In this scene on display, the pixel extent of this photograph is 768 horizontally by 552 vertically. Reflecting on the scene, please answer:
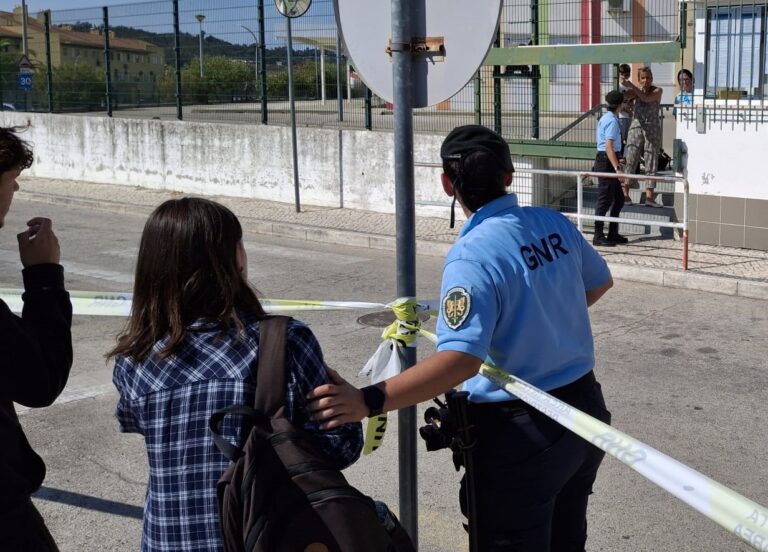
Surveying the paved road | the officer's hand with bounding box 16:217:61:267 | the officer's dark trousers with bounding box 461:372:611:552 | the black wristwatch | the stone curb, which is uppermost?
the officer's hand with bounding box 16:217:61:267

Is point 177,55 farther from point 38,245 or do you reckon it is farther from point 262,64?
point 38,245

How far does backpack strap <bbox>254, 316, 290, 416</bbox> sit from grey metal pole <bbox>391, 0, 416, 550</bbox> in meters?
0.95

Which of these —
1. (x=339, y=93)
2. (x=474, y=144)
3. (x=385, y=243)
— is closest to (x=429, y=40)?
(x=474, y=144)

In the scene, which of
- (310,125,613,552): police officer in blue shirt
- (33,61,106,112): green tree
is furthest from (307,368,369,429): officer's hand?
(33,61,106,112): green tree

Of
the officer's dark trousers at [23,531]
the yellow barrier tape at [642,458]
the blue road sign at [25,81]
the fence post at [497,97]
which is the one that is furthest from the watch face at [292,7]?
the officer's dark trousers at [23,531]

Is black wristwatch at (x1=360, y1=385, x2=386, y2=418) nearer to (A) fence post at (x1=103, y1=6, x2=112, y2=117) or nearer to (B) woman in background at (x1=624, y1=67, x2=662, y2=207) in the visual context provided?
(B) woman in background at (x1=624, y1=67, x2=662, y2=207)

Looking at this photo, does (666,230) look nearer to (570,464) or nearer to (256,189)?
(256,189)

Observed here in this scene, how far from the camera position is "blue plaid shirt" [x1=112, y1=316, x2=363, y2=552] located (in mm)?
2281

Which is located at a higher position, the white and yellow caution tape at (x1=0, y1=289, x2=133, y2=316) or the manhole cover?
the white and yellow caution tape at (x1=0, y1=289, x2=133, y2=316)

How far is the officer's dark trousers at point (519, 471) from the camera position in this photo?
294cm

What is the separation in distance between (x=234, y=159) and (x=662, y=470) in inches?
595

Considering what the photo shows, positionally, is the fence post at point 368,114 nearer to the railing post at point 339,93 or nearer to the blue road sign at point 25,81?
the railing post at point 339,93

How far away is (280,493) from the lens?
2.13 meters

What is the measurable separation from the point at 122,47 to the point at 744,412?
16.1 metres
